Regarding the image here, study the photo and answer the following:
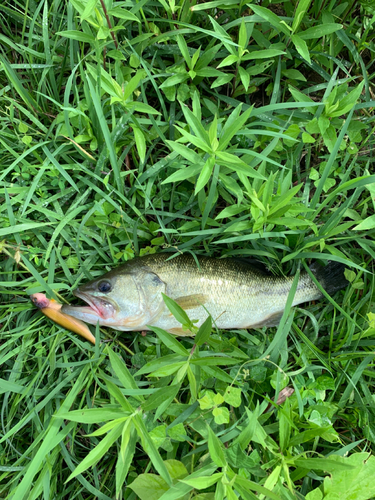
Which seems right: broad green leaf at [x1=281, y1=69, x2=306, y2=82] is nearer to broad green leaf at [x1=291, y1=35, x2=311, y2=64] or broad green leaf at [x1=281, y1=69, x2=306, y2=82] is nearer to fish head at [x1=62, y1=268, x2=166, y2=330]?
broad green leaf at [x1=291, y1=35, x2=311, y2=64]

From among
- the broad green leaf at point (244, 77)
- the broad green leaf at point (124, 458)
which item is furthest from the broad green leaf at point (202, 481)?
the broad green leaf at point (244, 77)

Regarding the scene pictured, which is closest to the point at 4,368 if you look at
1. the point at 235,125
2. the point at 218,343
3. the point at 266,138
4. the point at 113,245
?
the point at 113,245

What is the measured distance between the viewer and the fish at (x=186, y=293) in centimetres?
263

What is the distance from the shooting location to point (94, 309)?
103 inches

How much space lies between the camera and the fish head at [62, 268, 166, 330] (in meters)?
2.62

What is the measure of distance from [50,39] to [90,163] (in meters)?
1.17

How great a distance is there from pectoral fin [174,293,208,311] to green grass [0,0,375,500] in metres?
0.36

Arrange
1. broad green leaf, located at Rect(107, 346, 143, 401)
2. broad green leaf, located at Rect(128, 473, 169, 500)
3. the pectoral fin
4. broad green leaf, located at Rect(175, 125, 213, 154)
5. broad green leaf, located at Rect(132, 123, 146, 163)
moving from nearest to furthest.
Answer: broad green leaf, located at Rect(107, 346, 143, 401)
broad green leaf, located at Rect(175, 125, 213, 154)
broad green leaf, located at Rect(128, 473, 169, 500)
broad green leaf, located at Rect(132, 123, 146, 163)
the pectoral fin

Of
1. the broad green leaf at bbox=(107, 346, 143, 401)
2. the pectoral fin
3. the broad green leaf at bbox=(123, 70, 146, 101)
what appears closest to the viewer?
the broad green leaf at bbox=(107, 346, 143, 401)

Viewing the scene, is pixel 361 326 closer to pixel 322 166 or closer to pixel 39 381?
pixel 322 166

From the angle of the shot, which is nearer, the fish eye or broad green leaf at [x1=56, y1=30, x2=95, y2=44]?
broad green leaf at [x1=56, y1=30, x2=95, y2=44]

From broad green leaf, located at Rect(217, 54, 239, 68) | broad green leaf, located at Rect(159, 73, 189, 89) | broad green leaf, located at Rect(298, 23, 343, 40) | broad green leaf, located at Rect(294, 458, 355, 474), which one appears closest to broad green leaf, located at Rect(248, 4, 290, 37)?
broad green leaf, located at Rect(298, 23, 343, 40)

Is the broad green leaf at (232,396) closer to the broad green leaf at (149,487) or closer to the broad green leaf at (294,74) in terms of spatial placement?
the broad green leaf at (149,487)

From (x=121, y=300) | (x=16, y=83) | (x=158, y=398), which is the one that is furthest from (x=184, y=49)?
(x=158, y=398)
